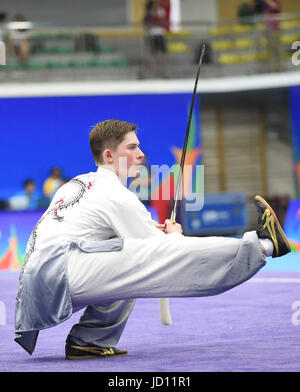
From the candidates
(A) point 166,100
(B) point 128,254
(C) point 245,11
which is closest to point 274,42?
(C) point 245,11

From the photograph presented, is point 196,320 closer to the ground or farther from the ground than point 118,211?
closer to the ground

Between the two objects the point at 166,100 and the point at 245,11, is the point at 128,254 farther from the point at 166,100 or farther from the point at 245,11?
the point at 245,11

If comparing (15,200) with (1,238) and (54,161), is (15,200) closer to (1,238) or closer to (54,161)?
(54,161)

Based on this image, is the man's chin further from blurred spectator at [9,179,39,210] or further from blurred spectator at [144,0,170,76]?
blurred spectator at [144,0,170,76]

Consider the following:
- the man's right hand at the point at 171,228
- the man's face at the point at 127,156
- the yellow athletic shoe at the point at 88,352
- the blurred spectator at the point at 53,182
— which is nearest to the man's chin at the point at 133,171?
the man's face at the point at 127,156

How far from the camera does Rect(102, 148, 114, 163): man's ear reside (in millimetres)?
4688

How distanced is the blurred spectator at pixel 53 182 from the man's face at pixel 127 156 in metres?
12.5

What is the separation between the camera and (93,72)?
19125mm

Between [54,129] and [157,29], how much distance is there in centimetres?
318

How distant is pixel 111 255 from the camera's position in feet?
14.3

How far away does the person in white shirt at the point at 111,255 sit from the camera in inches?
167
